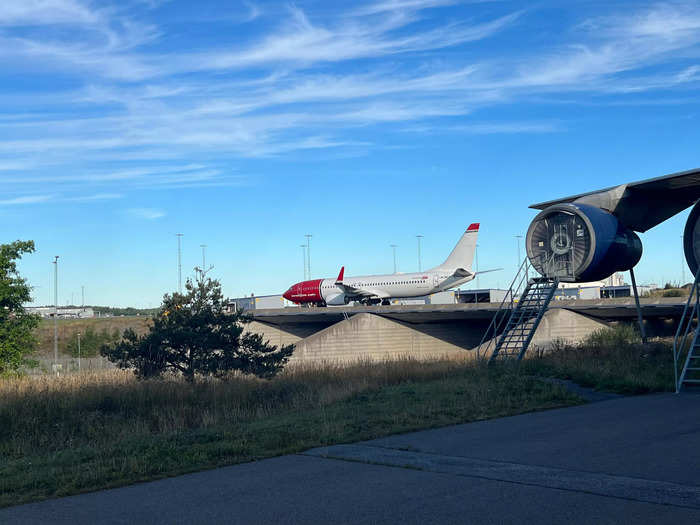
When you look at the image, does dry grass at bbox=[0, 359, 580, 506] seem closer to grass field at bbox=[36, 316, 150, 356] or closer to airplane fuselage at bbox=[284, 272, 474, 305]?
airplane fuselage at bbox=[284, 272, 474, 305]

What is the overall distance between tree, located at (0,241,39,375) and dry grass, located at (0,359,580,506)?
28.9 ft

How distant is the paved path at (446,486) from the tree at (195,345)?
516 inches

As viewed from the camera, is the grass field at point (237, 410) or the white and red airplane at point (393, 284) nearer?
the grass field at point (237, 410)

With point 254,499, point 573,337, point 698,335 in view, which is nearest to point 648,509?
point 254,499

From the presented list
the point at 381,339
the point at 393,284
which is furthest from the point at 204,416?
the point at 393,284

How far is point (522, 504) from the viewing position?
280 inches

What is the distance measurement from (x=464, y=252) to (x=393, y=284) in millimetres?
7975

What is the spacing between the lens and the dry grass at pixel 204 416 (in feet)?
32.4

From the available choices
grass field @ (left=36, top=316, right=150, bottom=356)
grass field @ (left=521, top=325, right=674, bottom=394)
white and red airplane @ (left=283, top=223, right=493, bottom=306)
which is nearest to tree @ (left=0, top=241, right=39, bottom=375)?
grass field @ (left=521, top=325, right=674, bottom=394)

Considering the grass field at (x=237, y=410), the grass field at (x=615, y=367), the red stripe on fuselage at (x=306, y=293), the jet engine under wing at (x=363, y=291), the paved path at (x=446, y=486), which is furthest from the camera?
the red stripe on fuselage at (x=306, y=293)

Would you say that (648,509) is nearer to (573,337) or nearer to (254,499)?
(254,499)

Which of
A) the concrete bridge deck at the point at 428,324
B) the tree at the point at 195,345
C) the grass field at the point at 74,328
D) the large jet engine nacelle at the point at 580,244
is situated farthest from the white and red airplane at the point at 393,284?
the tree at the point at 195,345

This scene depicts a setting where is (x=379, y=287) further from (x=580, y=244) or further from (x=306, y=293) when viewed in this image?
(x=580, y=244)

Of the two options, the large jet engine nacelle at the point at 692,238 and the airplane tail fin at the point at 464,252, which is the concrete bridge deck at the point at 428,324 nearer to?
the airplane tail fin at the point at 464,252
